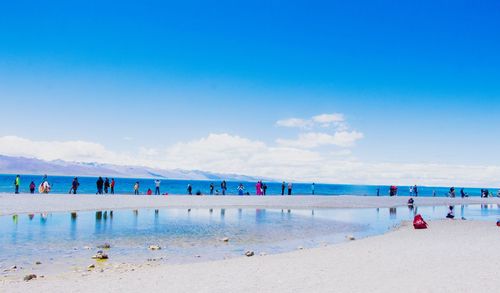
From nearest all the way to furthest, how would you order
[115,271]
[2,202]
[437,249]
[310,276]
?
[310,276] → [115,271] → [437,249] → [2,202]

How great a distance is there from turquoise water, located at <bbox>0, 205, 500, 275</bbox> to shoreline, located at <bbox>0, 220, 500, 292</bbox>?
292cm

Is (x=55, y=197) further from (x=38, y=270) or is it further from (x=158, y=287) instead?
(x=158, y=287)

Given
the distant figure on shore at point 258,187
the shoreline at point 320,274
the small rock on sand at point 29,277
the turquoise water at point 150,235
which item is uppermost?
the distant figure on shore at point 258,187

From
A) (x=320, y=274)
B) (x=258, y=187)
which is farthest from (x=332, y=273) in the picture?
(x=258, y=187)

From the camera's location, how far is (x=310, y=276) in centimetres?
1359

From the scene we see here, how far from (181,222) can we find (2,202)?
1736cm

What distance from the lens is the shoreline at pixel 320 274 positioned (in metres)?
12.1

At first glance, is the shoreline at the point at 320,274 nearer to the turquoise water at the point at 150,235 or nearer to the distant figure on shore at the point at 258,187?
the turquoise water at the point at 150,235

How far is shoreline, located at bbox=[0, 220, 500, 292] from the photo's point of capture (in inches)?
478

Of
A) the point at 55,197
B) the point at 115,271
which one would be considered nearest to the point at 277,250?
the point at 115,271

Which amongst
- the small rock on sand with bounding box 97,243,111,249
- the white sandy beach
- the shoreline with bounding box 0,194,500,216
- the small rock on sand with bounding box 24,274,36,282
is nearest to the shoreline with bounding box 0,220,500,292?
the white sandy beach

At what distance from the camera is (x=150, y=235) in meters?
25.4

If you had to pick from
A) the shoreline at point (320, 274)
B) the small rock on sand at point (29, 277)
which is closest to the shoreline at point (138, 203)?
the small rock on sand at point (29, 277)

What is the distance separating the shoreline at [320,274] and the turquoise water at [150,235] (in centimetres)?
292
